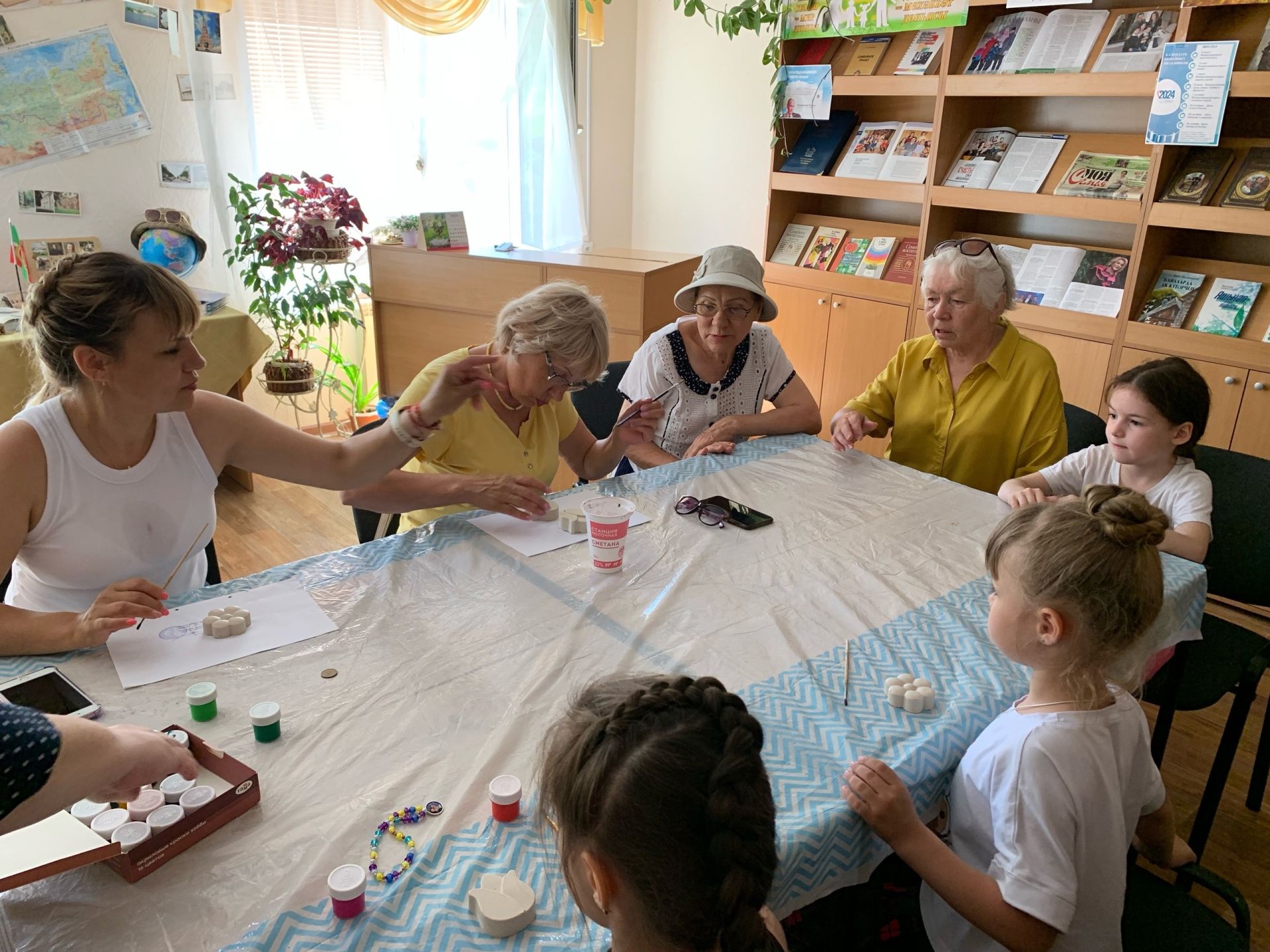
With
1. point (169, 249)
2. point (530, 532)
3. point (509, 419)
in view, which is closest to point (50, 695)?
point (530, 532)

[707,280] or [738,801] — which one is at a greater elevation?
[707,280]

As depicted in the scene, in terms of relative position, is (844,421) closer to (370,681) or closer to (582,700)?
(370,681)

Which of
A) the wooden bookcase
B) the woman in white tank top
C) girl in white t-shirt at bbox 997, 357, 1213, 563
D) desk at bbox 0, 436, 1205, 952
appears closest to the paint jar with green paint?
desk at bbox 0, 436, 1205, 952

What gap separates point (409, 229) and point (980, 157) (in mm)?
2449

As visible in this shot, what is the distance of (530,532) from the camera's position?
5.74 feet

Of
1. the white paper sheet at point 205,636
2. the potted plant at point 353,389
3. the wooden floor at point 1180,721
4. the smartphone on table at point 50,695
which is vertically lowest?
the wooden floor at point 1180,721

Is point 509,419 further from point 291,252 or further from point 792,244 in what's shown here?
point 792,244

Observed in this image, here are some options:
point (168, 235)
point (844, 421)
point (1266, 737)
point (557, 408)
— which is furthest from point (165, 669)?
point (168, 235)

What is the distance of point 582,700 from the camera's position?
848mm

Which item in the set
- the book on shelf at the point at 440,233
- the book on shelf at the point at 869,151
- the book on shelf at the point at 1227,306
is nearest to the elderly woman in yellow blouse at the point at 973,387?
the book on shelf at the point at 1227,306

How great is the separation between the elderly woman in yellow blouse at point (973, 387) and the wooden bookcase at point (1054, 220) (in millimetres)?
1251

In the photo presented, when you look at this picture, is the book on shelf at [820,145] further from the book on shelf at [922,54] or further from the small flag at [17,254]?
the small flag at [17,254]

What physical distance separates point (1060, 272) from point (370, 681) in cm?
328

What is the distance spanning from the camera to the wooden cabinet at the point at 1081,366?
11.2 ft
